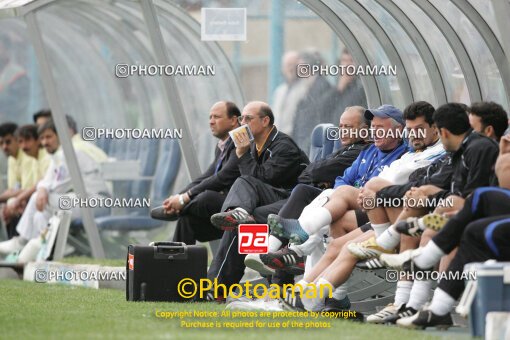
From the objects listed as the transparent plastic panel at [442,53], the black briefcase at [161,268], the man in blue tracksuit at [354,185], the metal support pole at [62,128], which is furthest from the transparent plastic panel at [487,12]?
the metal support pole at [62,128]

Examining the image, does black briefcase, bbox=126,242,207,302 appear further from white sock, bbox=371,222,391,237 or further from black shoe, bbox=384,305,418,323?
black shoe, bbox=384,305,418,323

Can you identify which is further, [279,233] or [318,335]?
[279,233]

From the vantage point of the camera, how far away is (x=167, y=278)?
11336 millimetres

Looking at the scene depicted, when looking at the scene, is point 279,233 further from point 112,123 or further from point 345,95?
point 112,123

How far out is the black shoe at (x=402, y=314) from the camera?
9.05m

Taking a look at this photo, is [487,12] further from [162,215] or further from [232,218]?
[162,215]

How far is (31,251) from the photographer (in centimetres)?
1652

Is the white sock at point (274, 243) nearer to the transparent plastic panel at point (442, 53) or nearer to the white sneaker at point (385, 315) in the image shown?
the white sneaker at point (385, 315)

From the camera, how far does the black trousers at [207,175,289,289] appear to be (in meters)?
11.5

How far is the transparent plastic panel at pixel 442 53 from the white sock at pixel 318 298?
2.47 metres

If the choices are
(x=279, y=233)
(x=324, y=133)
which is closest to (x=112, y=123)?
(x=324, y=133)

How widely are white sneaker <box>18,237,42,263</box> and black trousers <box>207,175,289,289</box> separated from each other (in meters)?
5.22

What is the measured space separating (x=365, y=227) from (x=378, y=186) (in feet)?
1.46

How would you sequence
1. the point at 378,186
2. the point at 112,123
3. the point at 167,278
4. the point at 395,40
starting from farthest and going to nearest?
the point at 112,123 → the point at 395,40 → the point at 167,278 → the point at 378,186
